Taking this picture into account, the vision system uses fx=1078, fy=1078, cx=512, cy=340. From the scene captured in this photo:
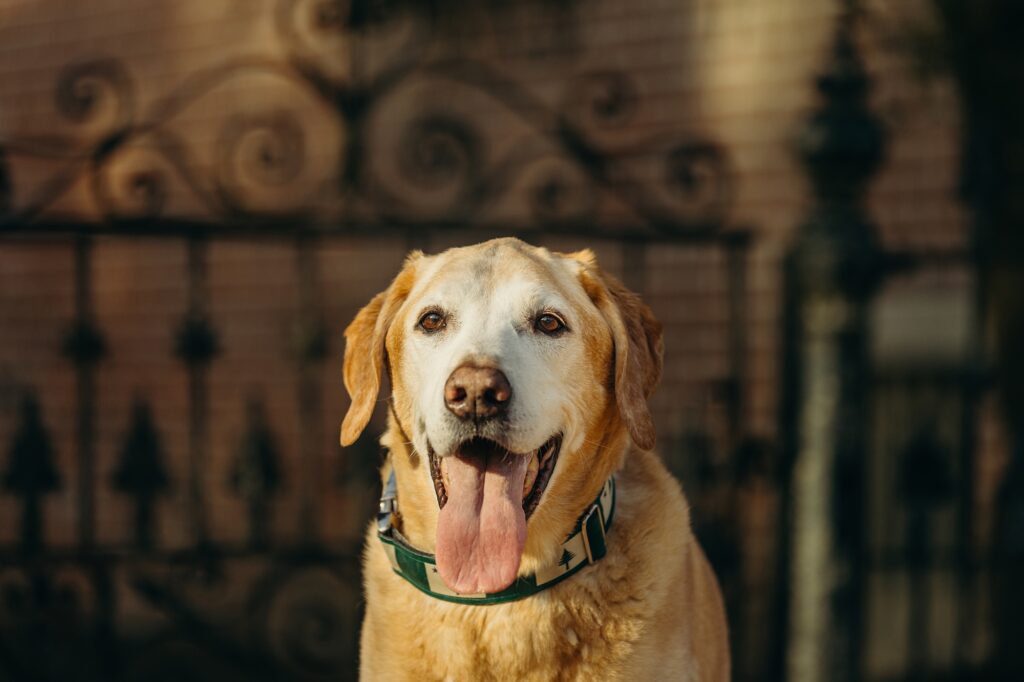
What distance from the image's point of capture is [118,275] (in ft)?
31.4

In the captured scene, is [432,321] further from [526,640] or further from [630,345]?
[526,640]

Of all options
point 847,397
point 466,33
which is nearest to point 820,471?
point 847,397

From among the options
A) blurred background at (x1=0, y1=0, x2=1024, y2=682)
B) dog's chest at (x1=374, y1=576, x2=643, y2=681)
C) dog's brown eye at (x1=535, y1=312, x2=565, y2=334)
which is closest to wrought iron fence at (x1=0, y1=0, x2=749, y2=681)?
blurred background at (x1=0, y1=0, x2=1024, y2=682)

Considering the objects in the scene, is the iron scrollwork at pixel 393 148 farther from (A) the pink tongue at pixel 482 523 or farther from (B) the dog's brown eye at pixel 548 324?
(A) the pink tongue at pixel 482 523

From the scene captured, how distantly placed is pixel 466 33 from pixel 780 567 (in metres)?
4.95

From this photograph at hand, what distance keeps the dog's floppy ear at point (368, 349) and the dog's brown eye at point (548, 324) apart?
1.36 feet

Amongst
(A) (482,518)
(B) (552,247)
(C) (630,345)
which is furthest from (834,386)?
(B) (552,247)

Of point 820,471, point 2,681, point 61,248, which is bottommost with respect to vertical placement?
point 2,681

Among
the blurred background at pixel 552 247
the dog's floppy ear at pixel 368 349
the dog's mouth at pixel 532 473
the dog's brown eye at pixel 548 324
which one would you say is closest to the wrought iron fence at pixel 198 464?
the blurred background at pixel 552 247

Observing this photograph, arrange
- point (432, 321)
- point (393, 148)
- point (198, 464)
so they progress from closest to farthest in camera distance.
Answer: point (432, 321), point (198, 464), point (393, 148)

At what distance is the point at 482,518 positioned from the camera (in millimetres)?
2340

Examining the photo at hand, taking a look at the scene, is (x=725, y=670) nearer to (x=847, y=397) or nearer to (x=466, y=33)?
(x=847, y=397)

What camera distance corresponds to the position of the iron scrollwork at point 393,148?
5023mm

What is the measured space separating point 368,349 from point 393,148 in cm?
584
